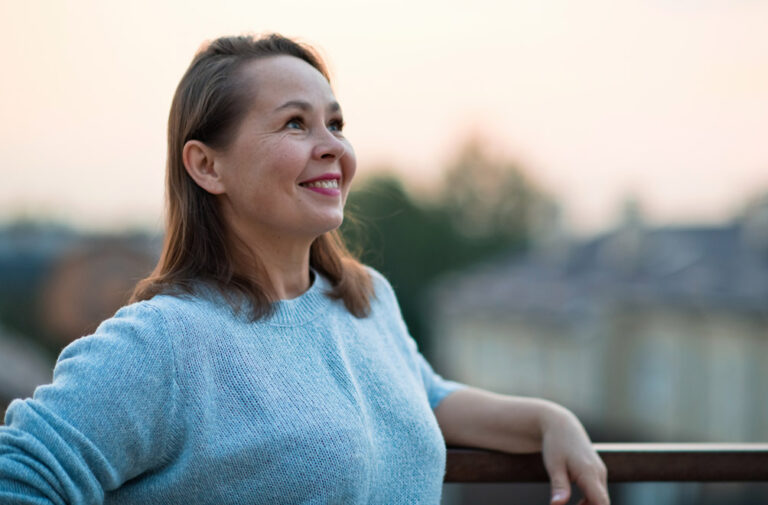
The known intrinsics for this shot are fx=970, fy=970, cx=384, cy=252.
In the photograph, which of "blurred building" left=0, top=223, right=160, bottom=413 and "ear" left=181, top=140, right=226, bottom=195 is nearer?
"ear" left=181, top=140, right=226, bottom=195

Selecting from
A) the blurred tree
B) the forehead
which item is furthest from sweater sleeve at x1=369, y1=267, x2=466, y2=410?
the blurred tree

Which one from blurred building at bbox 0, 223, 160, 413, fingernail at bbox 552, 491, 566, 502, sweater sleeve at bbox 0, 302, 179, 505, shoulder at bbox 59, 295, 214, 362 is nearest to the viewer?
sweater sleeve at bbox 0, 302, 179, 505

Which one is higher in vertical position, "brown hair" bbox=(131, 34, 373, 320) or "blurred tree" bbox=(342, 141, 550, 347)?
"brown hair" bbox=(131, 34, 373, 320)

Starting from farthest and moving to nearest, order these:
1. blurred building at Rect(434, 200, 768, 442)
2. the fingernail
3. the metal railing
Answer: blurred building at Rect(434, 200, 768, 442) → the metal railing → the fingernail

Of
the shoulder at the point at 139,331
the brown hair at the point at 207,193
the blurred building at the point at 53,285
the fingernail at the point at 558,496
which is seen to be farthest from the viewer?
the blurred building at the point at 53,285

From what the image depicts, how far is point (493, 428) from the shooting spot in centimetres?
201

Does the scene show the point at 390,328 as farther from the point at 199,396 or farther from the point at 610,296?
the point at 610,296

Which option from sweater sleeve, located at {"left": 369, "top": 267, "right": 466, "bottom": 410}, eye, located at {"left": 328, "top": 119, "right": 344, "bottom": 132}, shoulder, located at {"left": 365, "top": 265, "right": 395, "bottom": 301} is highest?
eye, located at {"left": 328, "top": 119, "right": 344, "bottom": 132}

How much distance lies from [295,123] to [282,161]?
0.09 m

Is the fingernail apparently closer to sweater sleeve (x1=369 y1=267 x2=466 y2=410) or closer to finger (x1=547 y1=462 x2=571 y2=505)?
finger (x1=547 y1=462 x2=571 y2=505)

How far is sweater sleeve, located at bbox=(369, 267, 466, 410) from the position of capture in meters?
2.07

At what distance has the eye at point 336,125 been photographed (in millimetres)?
1884

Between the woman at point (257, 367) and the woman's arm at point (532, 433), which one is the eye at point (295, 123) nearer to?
the woman at point (257, 367)

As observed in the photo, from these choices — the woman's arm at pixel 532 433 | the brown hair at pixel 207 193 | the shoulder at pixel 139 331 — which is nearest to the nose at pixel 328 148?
the brown hair at pixel 207 193
